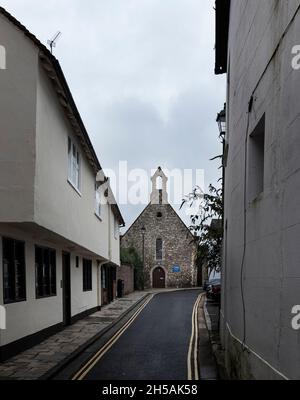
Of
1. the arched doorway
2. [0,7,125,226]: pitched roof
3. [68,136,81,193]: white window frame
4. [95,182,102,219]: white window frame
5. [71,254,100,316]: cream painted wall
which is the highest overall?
[0,7,125,226]: pitched roof

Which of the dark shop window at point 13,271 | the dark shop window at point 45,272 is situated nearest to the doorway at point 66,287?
the dark shop window at point 45,272

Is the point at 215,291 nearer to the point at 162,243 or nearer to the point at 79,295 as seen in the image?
the point at 79,295

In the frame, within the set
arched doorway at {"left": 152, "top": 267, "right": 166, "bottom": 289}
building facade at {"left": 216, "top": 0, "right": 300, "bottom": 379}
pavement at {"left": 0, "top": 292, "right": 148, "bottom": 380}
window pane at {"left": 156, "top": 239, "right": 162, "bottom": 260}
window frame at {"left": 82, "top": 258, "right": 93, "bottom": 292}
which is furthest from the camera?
window pane at {"left": 156, "top": 239, "right": 162, "bottom": 260}

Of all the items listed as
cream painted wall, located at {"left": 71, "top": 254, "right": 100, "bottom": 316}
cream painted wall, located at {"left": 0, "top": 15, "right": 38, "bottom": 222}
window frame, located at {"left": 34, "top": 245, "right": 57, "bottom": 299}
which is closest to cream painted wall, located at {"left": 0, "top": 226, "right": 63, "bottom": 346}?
window frame, located at {"left": 34, "top": 245, "right": 57, "bottom": 299}

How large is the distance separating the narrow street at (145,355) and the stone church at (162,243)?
105 feet

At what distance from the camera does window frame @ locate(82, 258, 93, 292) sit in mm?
20781

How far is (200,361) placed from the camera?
34.9 feet

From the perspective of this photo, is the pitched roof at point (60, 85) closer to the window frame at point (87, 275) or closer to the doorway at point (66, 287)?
the doorway at point (66, 287)

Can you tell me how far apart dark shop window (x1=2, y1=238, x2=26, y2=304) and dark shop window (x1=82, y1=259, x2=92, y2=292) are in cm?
925

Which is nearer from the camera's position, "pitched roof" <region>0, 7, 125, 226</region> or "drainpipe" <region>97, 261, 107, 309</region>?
"pitched roof" <region>0, 7, 125, 226</region>

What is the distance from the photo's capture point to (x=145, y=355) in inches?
449

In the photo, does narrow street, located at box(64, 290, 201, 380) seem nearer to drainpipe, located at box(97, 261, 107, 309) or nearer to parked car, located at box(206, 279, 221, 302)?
drainpipe, located at box(97, 261, 107, 309)

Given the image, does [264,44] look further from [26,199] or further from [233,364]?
[26,199]

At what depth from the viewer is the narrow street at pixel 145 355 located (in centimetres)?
934
